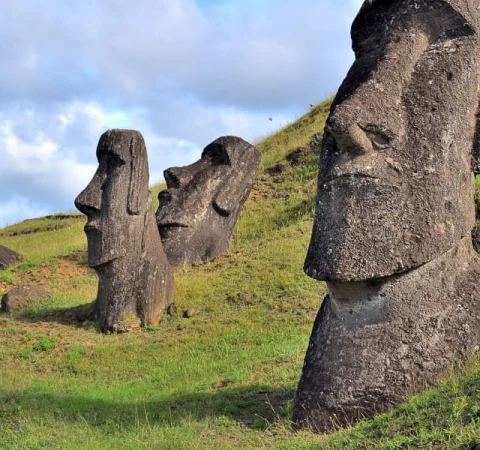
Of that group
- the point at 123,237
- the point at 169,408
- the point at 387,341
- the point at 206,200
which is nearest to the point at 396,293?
the point at 387,341

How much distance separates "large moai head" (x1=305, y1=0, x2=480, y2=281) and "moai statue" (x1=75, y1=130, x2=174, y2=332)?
7920mm

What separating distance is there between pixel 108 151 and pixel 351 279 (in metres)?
9.13

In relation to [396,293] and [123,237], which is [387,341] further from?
[123,237]

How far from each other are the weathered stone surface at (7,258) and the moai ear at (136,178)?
925 cm

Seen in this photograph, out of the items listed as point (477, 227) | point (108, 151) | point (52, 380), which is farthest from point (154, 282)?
point (477, 227)

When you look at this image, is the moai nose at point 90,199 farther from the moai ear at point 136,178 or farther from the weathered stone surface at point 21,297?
the weathered stone surface at point 21,297

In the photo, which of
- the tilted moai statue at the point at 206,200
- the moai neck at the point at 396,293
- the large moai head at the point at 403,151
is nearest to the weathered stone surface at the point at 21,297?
the tilted moai statue at the point at 206,200

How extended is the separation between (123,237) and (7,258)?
9.85 meters

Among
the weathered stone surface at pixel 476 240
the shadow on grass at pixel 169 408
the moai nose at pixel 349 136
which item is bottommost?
the shadow on grass at pixel 169 408

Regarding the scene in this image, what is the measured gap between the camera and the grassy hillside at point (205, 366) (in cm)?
583

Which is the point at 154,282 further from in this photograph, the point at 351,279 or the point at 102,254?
the point at 351,279

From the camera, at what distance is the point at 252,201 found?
2316 cm

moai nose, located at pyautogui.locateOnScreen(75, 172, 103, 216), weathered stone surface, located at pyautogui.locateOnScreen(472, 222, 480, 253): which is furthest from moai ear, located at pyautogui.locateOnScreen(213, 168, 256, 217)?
weathered stone surface, located at pyautogui.locateOnScreen(472, 222, 480, 253)

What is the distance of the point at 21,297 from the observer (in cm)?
1666
